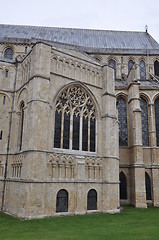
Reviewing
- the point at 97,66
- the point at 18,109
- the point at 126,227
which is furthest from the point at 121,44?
the point at 126,227

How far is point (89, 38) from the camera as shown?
31078mm

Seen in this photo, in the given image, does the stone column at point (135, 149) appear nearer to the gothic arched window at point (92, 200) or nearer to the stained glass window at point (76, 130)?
the gothic arched window at point (92, 200)

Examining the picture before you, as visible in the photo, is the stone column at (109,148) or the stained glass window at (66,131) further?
the stone column at (109,148)

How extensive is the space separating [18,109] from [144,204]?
1289 centimetres

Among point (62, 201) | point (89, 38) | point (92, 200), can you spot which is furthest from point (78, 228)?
point (89, 38)

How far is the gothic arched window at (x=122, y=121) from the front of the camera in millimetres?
22108

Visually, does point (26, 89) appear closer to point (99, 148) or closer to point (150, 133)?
point (99, 148)

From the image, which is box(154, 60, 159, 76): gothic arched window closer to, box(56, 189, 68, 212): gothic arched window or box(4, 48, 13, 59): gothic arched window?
box(4, 48, 13, 59): gothic arched window

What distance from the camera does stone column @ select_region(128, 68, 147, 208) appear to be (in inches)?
748

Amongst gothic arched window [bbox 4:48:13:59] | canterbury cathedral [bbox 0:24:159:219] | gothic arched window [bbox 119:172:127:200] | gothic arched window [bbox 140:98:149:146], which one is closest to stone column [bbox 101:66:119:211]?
canterbury cathedral [bbox 0:24:159:219]

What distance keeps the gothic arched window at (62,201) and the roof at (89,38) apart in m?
18.6

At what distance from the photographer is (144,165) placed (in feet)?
65.0

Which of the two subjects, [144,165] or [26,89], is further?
[144,165]

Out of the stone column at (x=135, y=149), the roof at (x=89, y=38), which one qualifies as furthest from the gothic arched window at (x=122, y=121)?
the roof at (x=89, y=38)
